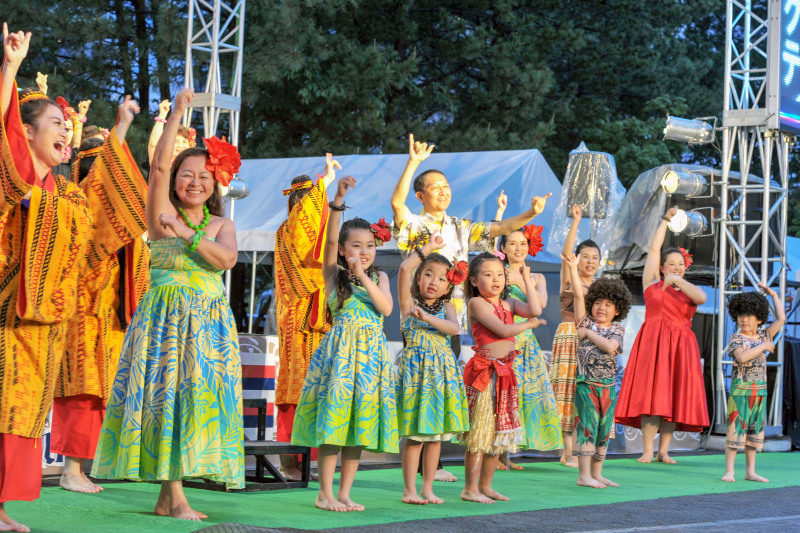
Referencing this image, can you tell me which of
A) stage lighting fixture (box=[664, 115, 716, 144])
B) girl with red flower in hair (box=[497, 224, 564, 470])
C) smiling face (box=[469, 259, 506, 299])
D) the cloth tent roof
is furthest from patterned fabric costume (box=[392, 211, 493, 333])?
the cloth tent roof

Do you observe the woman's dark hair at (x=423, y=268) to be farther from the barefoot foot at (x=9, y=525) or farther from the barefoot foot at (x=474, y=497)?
the barefoot foot at (x=9, y=525)

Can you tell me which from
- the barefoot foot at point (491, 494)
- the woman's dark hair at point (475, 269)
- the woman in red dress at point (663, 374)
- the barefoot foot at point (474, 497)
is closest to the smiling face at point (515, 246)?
the woman's dark hair at point (475, 269)

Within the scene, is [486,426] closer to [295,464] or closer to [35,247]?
[295,464]

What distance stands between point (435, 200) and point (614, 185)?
6.26 m

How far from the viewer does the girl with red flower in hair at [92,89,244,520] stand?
405cm

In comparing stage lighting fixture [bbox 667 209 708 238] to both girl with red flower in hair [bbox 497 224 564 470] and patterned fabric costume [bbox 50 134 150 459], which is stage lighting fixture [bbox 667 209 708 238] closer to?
girl with red flower in hair [bbox 497 224 564 470]

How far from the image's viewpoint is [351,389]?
15.4 ft

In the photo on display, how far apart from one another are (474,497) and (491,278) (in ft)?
3.54

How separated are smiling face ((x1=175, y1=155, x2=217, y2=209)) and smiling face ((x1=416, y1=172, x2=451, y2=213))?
1.82m

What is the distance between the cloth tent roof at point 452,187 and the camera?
11.6 m

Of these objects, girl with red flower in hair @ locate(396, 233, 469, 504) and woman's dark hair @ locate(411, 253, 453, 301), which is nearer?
girl with red flower in hair @ locate(396, 233, 469, 504)

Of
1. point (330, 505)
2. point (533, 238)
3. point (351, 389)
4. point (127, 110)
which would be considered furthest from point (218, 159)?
point (533, 238)

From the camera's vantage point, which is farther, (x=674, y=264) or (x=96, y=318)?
(x=674, y=264)

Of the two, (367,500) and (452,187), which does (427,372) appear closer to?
(367,500)
